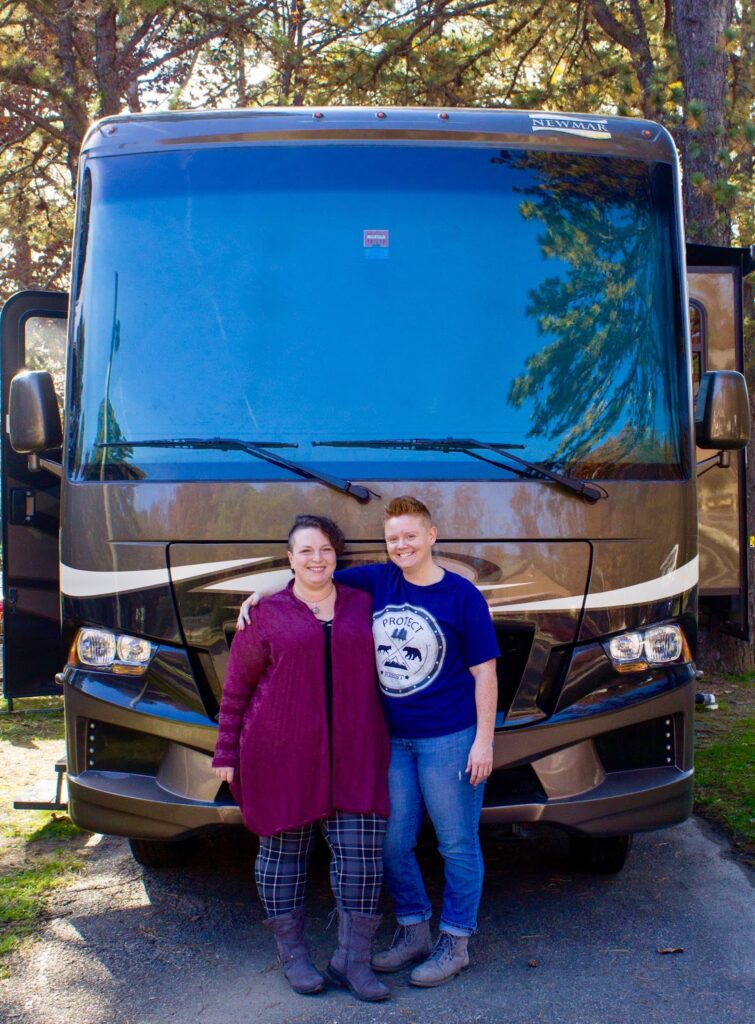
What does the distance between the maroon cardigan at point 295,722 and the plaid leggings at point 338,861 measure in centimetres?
8

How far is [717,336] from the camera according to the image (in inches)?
247

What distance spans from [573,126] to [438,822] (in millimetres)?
2590

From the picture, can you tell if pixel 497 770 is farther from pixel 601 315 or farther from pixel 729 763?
pixel 729 763

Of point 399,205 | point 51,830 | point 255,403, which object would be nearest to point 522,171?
point 399,205

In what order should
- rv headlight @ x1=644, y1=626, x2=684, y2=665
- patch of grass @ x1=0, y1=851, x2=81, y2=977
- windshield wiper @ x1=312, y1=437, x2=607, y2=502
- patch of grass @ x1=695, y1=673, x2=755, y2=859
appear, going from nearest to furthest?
windshield wiper @ x1=312, y1=437, x2=607, y2=502 < rv headlight @ x1=644, y1=626, x2=684, y2=665 < patch of grass @ x1=0, y1=851, x2=81, y2=977 < patch of grass @ x1=695, y1=673, x2=755, y2=859

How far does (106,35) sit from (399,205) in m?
10.9

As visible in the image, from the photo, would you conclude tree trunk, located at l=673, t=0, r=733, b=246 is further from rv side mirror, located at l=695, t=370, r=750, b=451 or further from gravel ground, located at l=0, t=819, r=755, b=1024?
gravel ground, located at l=0, t=819, r=755, b=1024

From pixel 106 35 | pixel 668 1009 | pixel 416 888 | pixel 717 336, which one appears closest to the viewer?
pixel 668 1009

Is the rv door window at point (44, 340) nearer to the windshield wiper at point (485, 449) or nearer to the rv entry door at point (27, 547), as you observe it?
the rv entry door at point (27, 547)

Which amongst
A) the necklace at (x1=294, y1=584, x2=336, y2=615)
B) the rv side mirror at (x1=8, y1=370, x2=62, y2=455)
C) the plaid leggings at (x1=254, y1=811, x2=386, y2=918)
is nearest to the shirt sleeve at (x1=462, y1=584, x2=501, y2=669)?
the necklace at (x1=294, y1=584, x2=336, y2=615)

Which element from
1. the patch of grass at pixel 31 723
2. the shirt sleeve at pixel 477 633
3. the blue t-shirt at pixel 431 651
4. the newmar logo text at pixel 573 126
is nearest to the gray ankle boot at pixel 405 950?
the blue t-shirt at pixel 431 651

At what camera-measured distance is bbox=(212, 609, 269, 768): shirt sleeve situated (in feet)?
12.4

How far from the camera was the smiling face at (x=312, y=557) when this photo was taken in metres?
3.77

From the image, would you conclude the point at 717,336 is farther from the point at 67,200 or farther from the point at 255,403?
the point at 67,200
